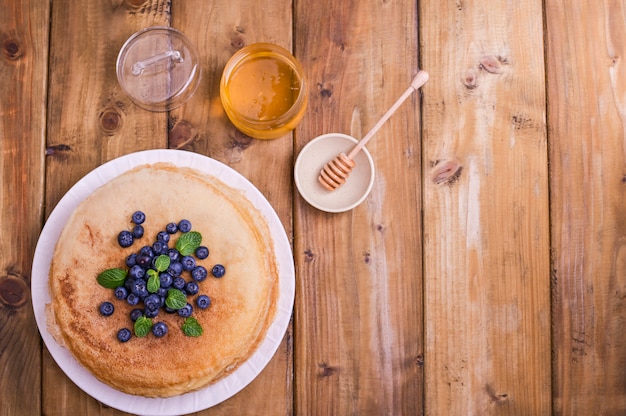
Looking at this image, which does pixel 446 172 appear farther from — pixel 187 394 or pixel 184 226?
pixel 187 394

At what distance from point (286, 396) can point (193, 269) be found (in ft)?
2.31

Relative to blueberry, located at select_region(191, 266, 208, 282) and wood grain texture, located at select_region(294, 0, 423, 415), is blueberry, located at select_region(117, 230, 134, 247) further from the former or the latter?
wood grain texture, located at select_region(294, 0, 423, 415)

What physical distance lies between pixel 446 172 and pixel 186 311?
44.1 inches

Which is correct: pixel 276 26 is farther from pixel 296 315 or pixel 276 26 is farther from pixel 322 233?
pixel 296 315

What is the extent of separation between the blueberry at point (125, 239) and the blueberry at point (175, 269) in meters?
0.16

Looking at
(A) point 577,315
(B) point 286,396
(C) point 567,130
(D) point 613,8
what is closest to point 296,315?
(B) point 286,396

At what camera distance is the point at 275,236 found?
191cm

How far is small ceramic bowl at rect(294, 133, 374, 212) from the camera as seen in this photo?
2.01m

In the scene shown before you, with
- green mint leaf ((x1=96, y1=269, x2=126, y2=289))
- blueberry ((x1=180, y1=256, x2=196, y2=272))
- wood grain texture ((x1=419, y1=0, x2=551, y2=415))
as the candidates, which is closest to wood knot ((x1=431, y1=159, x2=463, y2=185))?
wood grain texture ((x1=419, y1=0, x2=551, y2=415))

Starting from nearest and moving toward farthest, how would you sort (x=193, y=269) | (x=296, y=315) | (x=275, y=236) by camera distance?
1. (x=193, y=269)
2. (x=275, y=236)
3. (x=296, y=315)

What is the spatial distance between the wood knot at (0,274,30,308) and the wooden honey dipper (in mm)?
1196

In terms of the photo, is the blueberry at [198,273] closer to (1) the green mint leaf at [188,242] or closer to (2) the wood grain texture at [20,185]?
(1) the green mint leaf at [188,242]

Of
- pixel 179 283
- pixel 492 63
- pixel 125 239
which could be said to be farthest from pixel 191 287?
pixel 492 63

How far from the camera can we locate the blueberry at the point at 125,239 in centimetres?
164
